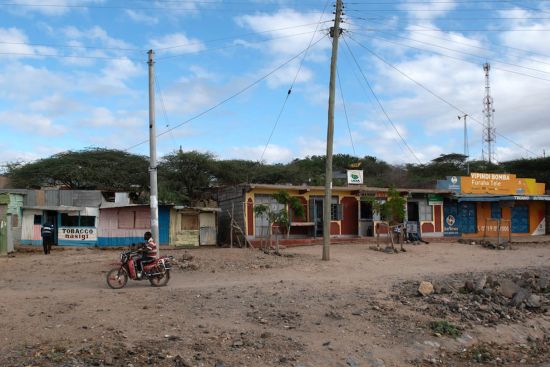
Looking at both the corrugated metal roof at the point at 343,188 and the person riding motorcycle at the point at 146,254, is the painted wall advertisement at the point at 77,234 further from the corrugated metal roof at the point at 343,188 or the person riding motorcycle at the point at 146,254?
the person riding motorcycle at the point at 146,254

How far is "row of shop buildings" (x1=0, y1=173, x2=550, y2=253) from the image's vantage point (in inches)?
981

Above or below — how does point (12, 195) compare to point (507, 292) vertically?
above

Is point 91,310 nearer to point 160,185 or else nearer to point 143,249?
point 143,249

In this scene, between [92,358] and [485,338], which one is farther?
[485,338]

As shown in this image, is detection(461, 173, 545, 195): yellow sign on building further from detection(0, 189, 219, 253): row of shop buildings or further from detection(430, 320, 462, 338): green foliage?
detection(430, 320, 462, 338): green foliage

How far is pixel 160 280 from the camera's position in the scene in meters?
13.6

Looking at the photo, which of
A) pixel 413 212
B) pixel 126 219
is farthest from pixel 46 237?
pixel 413 212

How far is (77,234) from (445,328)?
1951 centimetres

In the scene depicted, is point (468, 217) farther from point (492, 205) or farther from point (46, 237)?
point (46, 237)

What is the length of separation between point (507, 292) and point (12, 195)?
20288mm

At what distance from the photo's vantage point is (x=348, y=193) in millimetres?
28828

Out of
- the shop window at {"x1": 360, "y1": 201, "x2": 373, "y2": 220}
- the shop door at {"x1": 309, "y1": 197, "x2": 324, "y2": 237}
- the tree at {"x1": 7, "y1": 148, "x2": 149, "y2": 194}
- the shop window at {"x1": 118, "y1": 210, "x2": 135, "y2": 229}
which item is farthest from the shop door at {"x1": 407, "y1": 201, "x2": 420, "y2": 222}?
the tree at {"x1": 7, "y1": 148, "x2": 149, "y2": 194}

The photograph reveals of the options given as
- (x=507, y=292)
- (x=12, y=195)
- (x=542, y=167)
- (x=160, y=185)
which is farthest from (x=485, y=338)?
(x=542, y=167)

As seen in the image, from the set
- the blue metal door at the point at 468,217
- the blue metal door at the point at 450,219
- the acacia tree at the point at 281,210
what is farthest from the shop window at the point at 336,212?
the blue metal door at the point at 468,217
